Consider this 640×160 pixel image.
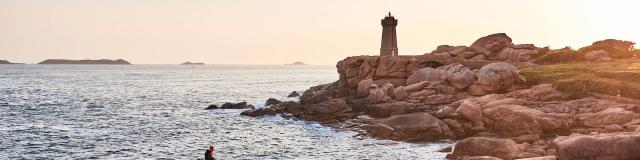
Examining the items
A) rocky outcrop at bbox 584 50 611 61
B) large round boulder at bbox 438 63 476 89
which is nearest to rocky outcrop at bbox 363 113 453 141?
large round boulder at bbox 438 63 476 89

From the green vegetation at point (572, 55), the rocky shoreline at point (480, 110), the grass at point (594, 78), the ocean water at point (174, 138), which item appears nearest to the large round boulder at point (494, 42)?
the rocky shoreline at point (480, 110)

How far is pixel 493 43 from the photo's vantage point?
7694cm

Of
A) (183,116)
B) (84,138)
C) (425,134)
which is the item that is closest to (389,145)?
(425,134)

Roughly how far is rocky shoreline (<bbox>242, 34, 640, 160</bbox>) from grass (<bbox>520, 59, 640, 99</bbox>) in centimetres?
91

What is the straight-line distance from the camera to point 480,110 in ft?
151

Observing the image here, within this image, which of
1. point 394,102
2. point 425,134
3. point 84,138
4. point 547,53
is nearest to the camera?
point 425,134

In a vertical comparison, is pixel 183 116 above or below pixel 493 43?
below

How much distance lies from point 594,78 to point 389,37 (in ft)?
128

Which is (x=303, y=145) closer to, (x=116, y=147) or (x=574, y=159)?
(x=116, y=147)

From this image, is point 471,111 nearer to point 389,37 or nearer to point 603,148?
point 603,148

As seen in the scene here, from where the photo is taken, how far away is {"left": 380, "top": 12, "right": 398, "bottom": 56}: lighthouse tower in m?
86.0

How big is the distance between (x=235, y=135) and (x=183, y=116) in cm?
1981

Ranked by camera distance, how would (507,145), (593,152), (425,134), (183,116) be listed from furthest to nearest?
(183,116), (425,134), (507,145), (593,152)

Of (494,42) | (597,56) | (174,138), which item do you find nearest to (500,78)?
(597,56)
